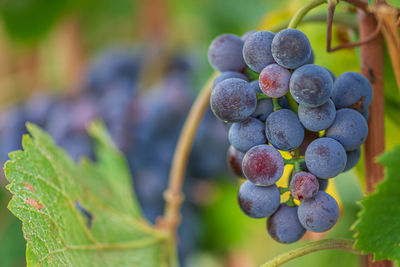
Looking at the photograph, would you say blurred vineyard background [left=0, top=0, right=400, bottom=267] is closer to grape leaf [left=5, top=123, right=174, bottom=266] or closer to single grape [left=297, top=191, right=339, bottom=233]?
grape leaf [left=5, top=123, right=174, bottom=266]

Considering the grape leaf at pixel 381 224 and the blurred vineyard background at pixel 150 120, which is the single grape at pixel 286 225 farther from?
the blurred vineyard background at pixel 150 120

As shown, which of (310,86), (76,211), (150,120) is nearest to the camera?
(310,86)

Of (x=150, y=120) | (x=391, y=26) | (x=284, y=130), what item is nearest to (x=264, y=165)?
(x=284, y=130)

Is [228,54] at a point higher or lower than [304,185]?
higher

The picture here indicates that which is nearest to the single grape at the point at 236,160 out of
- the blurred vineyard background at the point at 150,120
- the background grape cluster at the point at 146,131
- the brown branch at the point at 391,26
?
the brown branch at the point at 391,26

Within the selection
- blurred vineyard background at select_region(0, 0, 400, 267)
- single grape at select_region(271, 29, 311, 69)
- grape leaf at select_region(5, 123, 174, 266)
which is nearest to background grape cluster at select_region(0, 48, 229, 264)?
blurred vineyard background at select_region(0, 0, 400, 267)

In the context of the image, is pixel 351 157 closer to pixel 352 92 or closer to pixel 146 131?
pixel 352 92

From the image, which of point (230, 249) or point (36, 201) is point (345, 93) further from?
point (230, 249)
